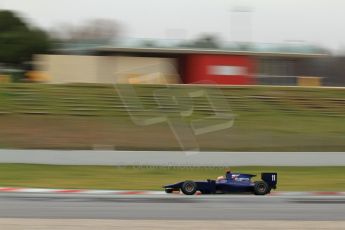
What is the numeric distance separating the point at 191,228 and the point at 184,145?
19.9 m

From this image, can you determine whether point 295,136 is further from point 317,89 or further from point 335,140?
point 317,89

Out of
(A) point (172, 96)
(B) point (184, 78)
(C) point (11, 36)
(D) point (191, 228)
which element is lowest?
(D) point (191, 228)

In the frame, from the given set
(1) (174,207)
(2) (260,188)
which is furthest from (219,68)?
(1) (174,207)

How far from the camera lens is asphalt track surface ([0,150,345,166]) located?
2272 cm

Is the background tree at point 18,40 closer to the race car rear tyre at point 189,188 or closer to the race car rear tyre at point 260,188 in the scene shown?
the race car rear tyre at point 189,188

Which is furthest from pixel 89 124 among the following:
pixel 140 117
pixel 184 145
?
pixel 184 145

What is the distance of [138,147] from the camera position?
90.5ft

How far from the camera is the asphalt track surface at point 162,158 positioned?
894 inches

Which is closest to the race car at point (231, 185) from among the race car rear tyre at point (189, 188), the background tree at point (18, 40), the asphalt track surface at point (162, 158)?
the race car rear tyre at point (189, 188)

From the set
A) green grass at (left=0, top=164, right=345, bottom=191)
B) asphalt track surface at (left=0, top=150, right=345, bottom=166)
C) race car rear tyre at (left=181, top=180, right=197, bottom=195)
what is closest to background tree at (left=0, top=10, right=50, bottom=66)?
asphalt track surface at (left=0, top=150, right=345, bottom=166)

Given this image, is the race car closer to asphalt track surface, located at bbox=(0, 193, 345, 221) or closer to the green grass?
asphalt track surface, located at bbox=(0, 193, 345, 221)

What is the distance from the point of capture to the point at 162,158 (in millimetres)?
23125

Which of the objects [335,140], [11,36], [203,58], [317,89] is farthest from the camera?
[11,36]

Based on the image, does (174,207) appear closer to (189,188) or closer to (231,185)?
(189,188)
